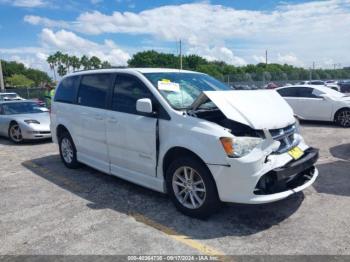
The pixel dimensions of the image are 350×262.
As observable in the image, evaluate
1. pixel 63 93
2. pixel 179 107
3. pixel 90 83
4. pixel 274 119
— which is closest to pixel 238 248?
pixel 274 119

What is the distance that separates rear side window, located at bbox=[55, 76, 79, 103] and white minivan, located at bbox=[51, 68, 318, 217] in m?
0.74

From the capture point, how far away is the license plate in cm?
411

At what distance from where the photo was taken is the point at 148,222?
411cm

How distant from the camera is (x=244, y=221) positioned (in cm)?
403

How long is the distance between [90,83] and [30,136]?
455cm

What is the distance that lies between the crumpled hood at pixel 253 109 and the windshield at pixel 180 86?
23.3 inches

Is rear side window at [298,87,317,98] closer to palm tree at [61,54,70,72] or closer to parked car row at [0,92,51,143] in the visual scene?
parked car row at [0,92,51,143]

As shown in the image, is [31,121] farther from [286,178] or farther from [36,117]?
[286,178]

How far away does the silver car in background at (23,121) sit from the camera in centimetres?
955

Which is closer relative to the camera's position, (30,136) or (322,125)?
(30,136)

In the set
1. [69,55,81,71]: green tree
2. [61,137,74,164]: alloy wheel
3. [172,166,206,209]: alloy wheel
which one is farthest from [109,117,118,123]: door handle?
[69,55,81,71]: green tree

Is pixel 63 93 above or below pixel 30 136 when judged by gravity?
above

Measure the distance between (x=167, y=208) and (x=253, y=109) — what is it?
169 cm

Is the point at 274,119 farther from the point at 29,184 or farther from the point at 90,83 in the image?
the point at 29,184
